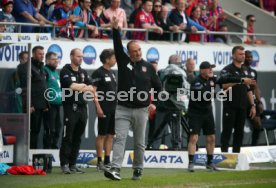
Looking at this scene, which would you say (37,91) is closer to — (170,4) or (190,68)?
(190,68)

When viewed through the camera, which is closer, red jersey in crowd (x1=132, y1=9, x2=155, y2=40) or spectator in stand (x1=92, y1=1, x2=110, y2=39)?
spectator in stand (x1=92, y1=1, x2=110, y2=39)

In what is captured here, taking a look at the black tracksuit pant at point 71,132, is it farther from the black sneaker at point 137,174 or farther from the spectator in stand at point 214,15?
the spectator in stand at point 214,15

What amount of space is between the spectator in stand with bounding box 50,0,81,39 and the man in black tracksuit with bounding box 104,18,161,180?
18.4ft

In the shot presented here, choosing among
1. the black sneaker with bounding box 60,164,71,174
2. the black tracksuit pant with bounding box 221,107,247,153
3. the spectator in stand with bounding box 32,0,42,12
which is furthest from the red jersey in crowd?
the black sneaker with bounding box 60,164,71,174

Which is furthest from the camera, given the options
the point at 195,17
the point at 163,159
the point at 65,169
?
the point at 195,17

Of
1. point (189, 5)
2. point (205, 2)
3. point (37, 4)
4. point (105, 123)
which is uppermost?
point (205, 2)

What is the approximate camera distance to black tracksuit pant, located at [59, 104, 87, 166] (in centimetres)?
1911

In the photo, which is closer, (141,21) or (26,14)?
(26,14)

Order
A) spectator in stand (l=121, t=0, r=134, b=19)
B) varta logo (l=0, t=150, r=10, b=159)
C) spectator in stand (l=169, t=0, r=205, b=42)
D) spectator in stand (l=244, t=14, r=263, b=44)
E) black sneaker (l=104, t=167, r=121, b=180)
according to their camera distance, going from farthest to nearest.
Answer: spectator in stand (l=244, t=14, r=263, b=44), spectator in stand (l=121, t=0, r=134, b=19), spectator in stand (l=169, t=0, r=205, b=42), varta logo (l=0, t=150, r=10, b=159), black sneaker (l=104, t=167, r=121, b=180)

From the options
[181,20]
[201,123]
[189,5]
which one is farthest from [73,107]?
[189,5]

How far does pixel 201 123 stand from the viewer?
20.1m

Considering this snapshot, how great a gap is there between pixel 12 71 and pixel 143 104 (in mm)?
3900

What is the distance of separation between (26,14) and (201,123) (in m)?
4.85

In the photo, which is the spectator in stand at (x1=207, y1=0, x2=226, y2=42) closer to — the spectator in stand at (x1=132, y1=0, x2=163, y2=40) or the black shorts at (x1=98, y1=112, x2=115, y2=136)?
the spectator in stand at (x1=132, y1=0, x2=163, y2=40)
